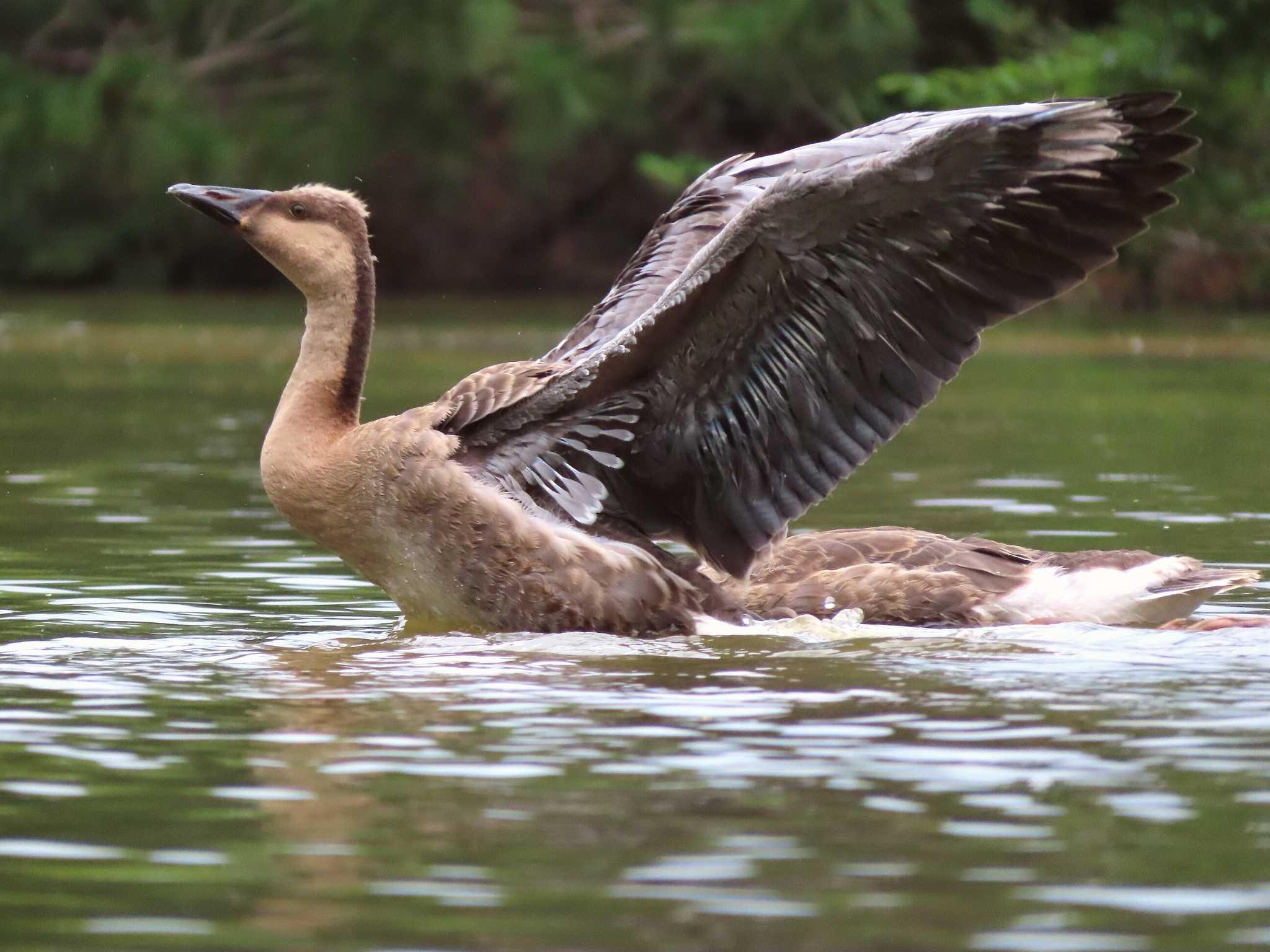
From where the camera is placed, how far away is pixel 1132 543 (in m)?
10.9

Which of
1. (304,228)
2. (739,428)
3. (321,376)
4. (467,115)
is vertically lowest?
(739,428)

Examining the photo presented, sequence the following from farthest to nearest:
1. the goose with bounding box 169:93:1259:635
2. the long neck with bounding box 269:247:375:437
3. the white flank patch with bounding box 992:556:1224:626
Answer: the long neck with bounding box 269:247:375:437, the white flank patch with bounding box 992:556:1224:626, the goose with bounding box 169:93:1259:635

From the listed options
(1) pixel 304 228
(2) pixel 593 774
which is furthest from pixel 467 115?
(2) pixel 593 774

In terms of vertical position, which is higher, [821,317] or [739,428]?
[821,317]

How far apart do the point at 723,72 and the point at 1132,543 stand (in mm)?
25617

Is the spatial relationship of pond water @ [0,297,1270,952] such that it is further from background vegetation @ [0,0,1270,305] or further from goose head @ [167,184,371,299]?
background vegetation @ [0,0,1270,305]

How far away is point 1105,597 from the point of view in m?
8.35

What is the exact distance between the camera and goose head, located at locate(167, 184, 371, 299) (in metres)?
8.97

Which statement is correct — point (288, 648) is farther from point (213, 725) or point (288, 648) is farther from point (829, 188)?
point (829, 188)

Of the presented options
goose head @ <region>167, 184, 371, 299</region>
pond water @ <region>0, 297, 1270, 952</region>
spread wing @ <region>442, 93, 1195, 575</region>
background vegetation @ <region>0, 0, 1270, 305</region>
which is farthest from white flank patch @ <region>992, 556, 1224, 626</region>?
background vegetation @ <region>0, 0, 1270, 305</region>

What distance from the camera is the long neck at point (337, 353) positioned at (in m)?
8.76

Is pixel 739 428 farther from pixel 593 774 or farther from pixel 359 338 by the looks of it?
pixel 593 774

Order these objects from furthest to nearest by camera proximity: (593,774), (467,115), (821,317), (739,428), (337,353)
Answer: (467,115), (337,353), (739,428), (821,317), (593,774)

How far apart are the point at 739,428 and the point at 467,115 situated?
3026cm
